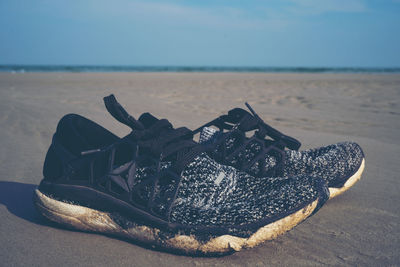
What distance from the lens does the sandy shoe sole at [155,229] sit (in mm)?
1183

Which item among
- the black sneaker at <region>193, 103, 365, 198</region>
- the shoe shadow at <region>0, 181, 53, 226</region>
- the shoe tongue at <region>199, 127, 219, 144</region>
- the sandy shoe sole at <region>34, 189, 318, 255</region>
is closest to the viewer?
the sandy shoe sole at <region>34, 189, 318, 255</region>

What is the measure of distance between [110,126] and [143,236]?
2.72 metres

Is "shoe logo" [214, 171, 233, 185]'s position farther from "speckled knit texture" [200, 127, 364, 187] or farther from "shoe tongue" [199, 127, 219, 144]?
"shoe tongue" [199, 127, 219, 144]

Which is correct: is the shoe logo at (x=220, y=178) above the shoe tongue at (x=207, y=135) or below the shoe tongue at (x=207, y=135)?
below

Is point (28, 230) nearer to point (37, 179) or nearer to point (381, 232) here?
point (37, 179)

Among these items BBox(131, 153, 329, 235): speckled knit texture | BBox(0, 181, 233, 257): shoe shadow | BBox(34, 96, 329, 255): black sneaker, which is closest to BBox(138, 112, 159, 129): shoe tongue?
BBox(34, 96, 329, 255): black sneaker

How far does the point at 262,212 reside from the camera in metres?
1.23

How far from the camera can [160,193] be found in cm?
132

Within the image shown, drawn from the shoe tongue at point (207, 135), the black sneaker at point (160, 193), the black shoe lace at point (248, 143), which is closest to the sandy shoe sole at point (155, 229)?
the black sneaker at point (160, 193)

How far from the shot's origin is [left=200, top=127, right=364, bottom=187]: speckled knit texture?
65.9 inches

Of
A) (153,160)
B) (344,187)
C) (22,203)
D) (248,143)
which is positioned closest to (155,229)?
(153,160)

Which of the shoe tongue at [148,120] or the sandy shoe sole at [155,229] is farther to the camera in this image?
the shoe tongue at [148,120]

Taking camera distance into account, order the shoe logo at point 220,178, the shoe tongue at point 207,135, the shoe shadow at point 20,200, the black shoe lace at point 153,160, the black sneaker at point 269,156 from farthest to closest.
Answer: the shoe tongue at point 207,135
the black sneaker at point 269,156
the shoe shadow at point 20,200
the shoe logo at point 220,178
the black shoe lace at point 153,160

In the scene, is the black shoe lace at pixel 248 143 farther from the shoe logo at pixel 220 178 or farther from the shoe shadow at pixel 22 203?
the shoe shadow at pixel 22 203
